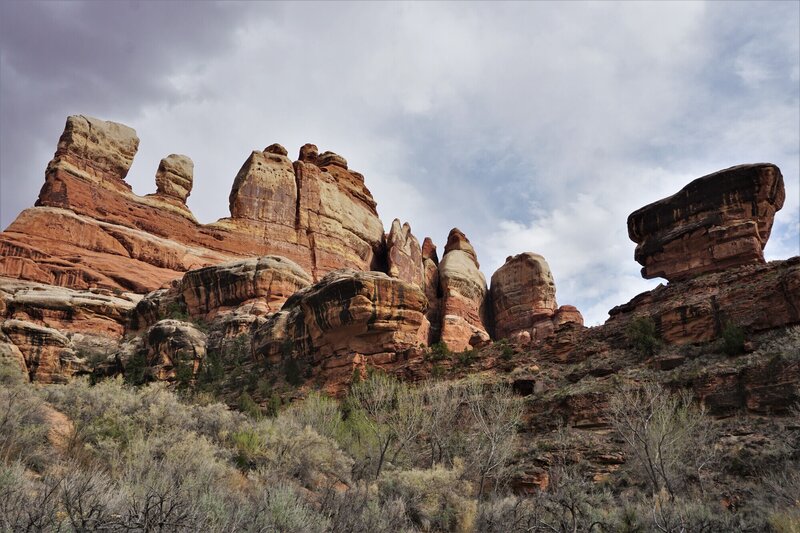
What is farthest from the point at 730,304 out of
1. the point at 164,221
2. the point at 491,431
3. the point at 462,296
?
the point at 164,221

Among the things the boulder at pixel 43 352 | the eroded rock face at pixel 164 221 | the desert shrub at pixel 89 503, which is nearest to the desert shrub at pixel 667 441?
the desert shrub at pixel 89 503

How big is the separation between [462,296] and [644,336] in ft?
132

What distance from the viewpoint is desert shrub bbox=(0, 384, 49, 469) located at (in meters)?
10.5

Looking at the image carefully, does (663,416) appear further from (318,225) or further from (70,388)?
(318,225)

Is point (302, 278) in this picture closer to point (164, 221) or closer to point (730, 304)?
point (164, 221)

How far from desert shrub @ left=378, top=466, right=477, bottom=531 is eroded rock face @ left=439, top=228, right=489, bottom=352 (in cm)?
3860

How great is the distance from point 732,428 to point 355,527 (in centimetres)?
1542

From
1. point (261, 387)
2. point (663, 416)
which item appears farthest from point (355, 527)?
point (261, 387)

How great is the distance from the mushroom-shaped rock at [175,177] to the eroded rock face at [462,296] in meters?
34.7

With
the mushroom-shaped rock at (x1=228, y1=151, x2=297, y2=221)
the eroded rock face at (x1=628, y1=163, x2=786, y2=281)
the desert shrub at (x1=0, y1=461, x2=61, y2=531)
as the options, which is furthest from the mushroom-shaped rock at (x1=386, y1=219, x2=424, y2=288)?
the desert shrub at (x1=0, y1=461, x2=61, y2=531)

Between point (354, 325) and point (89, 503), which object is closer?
point (89, 503)

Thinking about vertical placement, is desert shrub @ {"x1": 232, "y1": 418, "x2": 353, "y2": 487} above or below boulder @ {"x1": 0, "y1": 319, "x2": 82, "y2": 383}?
below

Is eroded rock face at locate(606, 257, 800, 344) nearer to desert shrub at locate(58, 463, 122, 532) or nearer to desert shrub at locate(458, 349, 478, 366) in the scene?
desert shrub at locate(458, 349, 478, 366)

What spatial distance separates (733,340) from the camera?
22.5 meters
